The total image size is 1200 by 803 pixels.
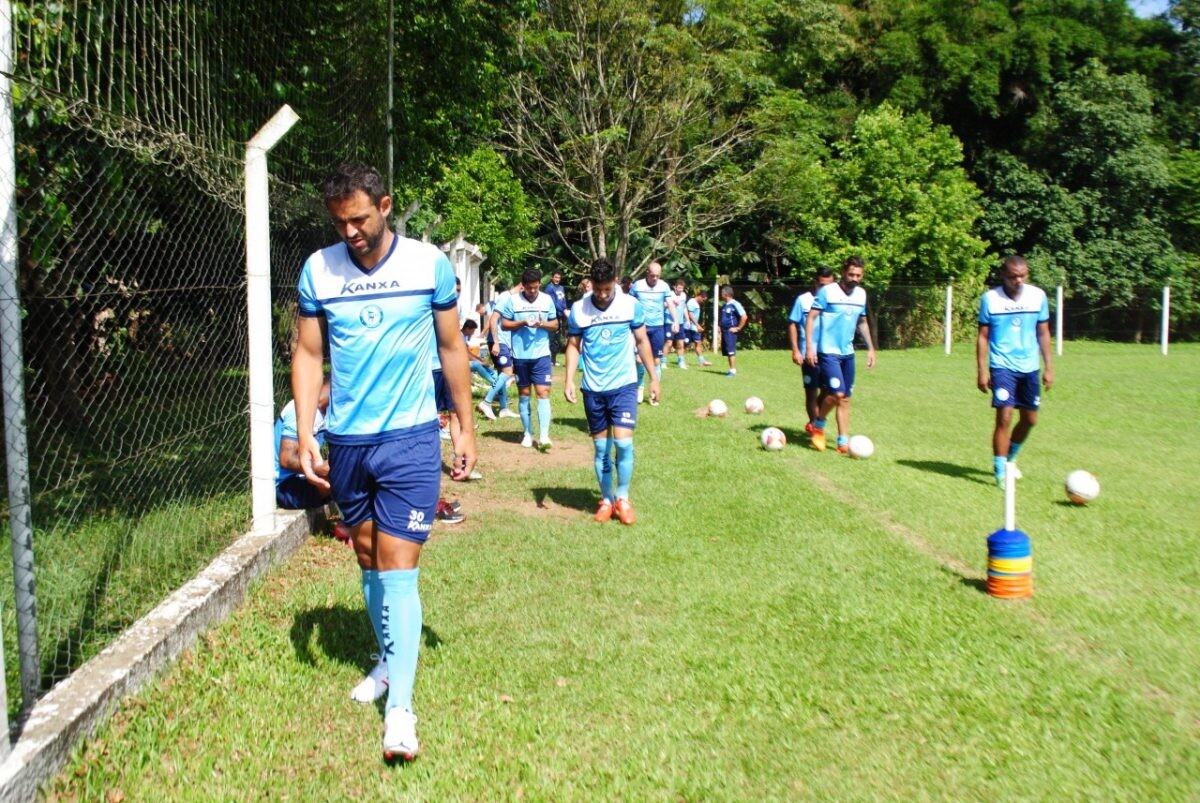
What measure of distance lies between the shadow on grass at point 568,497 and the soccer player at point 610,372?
1.56 feet

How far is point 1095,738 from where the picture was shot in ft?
13.9

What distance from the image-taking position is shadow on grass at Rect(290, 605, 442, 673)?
202 inches

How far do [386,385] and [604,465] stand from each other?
439 centimetres

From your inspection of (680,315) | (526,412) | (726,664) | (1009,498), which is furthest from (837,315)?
(680,315)

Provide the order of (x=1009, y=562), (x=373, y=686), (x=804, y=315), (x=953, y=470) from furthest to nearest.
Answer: (x=804, y=315) < (x=953, y=470) < (x=1009, y=562) < (x=373, y=686)

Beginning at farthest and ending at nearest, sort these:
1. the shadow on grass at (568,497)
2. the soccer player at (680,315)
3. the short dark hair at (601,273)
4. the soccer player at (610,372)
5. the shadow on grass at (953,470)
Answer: the soccer player at (680,315), the shadow on grass at (953,470), the shadow on grass at (568,497), the soccer player at (610,372), the short dark hair at (601,273)

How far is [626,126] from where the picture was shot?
2962 centimetres

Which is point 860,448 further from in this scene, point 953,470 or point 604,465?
point 604,465

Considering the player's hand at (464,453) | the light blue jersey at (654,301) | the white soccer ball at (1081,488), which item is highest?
the light blue jersey at (654,301)

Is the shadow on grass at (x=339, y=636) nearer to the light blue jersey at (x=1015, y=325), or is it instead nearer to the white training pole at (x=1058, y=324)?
A: the light blue jersey at (x=1015, y=325)

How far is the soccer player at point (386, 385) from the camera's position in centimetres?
421

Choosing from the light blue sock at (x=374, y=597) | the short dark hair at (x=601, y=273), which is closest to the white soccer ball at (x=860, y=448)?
the short dark hair at (x=601, y=273)

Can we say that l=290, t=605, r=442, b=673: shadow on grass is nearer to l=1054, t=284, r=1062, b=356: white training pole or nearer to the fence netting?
the fence netting

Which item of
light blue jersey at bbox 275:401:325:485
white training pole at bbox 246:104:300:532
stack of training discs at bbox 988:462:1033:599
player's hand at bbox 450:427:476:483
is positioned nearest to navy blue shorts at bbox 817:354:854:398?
stack of training discs at bbox 988:462:1033:599
